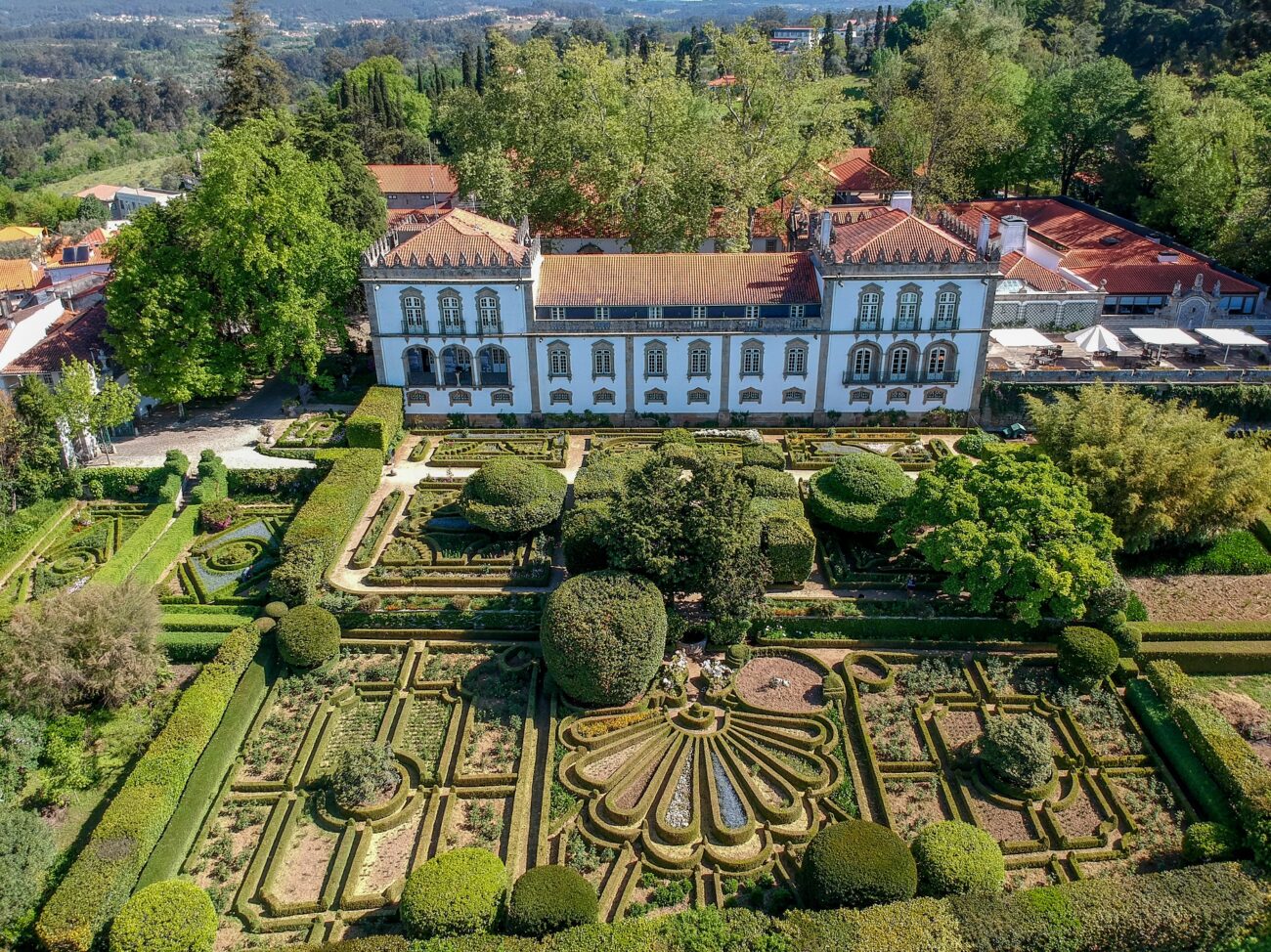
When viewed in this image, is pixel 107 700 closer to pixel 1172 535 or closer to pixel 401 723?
pixel 401 723

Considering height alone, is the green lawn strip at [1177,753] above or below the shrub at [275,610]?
below

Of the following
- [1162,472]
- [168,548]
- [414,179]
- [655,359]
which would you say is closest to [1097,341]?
[1162,472]

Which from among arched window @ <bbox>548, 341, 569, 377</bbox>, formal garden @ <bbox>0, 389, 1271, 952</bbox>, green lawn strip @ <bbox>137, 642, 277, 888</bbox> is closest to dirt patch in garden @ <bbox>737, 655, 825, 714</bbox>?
formal garden @ <bbox>0, 389, 1271, 952</bbox>

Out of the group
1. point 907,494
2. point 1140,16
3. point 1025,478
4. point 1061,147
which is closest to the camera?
point 1025,478

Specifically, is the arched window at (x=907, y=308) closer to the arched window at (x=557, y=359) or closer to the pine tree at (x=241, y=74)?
the arched window at (x=557, y=359)

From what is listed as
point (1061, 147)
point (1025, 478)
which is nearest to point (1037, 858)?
point (1025, 478)

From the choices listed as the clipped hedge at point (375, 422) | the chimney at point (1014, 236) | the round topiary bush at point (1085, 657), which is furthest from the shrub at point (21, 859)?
the chimney at point (1014, 236)
